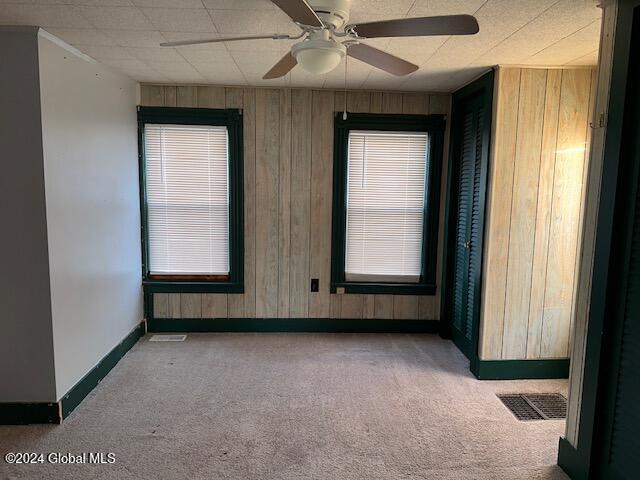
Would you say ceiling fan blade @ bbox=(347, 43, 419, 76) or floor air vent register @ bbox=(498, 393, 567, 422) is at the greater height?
ceiling fan blade @ bbox=(347, 43, 419, 76)

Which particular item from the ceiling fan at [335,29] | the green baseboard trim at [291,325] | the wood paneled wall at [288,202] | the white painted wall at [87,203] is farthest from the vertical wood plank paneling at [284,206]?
the ceiling fan at [335,29]

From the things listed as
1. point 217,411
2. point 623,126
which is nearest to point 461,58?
point 623,126

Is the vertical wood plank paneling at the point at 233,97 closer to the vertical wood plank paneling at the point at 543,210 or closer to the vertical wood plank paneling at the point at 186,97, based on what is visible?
the vertical wood plank paneling at the point at 186,97

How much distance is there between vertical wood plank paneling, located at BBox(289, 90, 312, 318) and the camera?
376 centimetres

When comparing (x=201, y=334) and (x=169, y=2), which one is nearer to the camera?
(x=169, y=2)

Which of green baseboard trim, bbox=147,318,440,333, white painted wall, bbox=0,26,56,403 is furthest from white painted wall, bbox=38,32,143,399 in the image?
green baseboard trim, bbox=147,318,440,333

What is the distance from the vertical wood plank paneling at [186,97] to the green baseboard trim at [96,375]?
2068mm

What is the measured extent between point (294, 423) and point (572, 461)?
58.4 inches

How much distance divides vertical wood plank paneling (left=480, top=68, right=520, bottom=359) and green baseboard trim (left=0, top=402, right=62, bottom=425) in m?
2.89

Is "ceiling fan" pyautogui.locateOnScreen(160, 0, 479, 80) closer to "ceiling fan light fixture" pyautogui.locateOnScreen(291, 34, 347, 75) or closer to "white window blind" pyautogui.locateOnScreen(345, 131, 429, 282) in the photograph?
"ceiling fan light fixture" pyautogui.locateOnScreen(291, 34, 347, 75)

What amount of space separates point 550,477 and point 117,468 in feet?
7.15

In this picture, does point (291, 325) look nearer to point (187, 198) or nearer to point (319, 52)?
point (187, 198)

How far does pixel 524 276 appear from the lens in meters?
3.01

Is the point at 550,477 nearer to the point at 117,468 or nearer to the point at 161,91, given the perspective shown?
the point at 117,468
